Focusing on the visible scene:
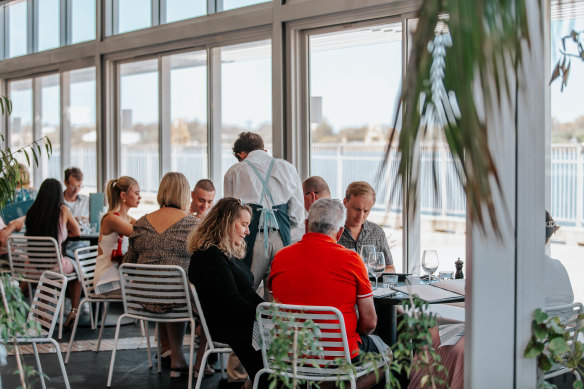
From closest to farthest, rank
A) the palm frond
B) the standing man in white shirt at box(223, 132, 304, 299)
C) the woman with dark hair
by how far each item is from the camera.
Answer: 1. the palm frond
2. the standing man in white shirt at box(223, 132, 304, 299)
3. the woman with dark hair

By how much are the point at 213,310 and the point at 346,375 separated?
3.12 feet

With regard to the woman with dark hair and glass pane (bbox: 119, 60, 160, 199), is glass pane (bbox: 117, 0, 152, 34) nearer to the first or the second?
glass pane (bbox: 119, 60, 160, 199)

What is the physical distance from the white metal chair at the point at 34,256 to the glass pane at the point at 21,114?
5.07 meters

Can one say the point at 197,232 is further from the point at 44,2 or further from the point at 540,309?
the point at 44,2

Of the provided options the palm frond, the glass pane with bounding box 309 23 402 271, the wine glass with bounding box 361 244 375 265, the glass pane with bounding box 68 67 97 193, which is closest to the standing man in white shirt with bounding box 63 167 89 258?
the glass pane with bounding box 68 67 97 193

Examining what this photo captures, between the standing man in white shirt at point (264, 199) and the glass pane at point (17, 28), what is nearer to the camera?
the standing man in white shirt at point (264, 199)

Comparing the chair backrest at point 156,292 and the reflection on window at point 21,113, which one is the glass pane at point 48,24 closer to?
the reflection on window at point 21,113

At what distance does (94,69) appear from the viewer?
9.41 metres

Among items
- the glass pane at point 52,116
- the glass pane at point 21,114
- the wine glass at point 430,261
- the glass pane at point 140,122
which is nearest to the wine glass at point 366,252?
the wine glass at point 430,261

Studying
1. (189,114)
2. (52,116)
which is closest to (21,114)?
(52,116)

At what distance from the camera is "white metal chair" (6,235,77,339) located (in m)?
6.02

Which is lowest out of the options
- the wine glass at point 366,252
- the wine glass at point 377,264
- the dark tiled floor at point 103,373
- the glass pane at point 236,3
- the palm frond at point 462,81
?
the dark tiled floor at point 103,373

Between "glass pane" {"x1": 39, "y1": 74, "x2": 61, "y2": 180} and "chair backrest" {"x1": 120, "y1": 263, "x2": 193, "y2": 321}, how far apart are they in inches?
247

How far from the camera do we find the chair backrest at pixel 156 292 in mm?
4426
